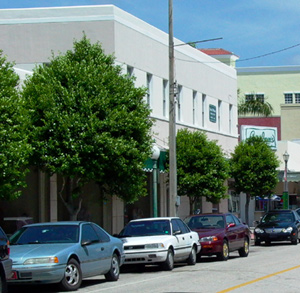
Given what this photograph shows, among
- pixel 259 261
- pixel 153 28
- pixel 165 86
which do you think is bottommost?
pixel 259 261

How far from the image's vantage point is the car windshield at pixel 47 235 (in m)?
15.9

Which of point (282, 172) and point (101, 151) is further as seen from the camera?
point (282, 172)

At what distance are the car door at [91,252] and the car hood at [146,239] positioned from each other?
297 cm

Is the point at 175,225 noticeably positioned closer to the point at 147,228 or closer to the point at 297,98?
the point at 147,228

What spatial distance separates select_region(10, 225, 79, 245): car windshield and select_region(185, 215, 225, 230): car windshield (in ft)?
28.2

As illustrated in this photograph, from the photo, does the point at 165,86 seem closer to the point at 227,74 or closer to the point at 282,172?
the point at 227,74

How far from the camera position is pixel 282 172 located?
4697 cm

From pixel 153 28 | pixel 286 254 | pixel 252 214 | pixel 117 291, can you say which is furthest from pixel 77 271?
pixel 252 214

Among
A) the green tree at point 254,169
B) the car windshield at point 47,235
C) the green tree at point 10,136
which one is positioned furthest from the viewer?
the green tree at point 254,169

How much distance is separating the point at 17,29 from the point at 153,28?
7031 mm

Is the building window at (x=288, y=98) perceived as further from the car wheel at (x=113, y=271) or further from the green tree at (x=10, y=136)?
the car wheel at (x=113, y=271)

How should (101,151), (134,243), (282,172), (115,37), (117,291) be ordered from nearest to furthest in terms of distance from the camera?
(117,291), (134,243), (101,151), (115,37), (282,172)

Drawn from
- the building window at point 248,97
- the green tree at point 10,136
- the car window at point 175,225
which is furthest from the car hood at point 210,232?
the building window at point 248,97

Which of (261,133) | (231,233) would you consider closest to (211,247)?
(231,233)
